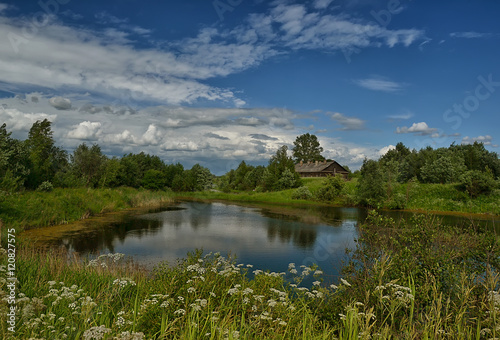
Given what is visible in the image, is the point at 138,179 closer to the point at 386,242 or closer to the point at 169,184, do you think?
the point at 169,184

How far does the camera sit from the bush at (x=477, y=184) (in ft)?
123

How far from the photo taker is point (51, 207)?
870 inches

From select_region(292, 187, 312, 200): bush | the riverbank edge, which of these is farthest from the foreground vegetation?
select_region(292, 187, 312, 200): bush

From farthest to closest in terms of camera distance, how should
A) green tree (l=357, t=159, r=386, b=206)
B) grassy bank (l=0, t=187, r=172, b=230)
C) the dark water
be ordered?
green tree (l=357, t=159, r=386, b=206), grassy bank (l=0, t=187, r=172, b=230), the dark water

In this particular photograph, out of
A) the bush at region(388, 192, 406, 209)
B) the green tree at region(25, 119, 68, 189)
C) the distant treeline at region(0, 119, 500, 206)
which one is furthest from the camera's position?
the bush at region(388, 192, 406, 209)

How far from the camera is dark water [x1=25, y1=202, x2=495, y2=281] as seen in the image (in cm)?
1565

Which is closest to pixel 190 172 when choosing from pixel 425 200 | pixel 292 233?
pixel 425 200

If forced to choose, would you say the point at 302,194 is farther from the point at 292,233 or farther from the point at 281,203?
the point at 292,233

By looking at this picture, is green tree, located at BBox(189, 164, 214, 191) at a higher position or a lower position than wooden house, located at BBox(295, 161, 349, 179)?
lower

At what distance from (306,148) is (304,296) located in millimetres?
91932

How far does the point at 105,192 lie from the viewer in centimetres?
3366

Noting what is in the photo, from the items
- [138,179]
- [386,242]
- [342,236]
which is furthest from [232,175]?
[386,242]

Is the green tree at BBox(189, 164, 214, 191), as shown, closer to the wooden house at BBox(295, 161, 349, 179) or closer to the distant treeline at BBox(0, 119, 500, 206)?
the distant treeline at BBox(0, 119, 500, 206)

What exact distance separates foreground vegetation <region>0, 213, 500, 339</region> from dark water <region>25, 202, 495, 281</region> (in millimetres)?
4493
